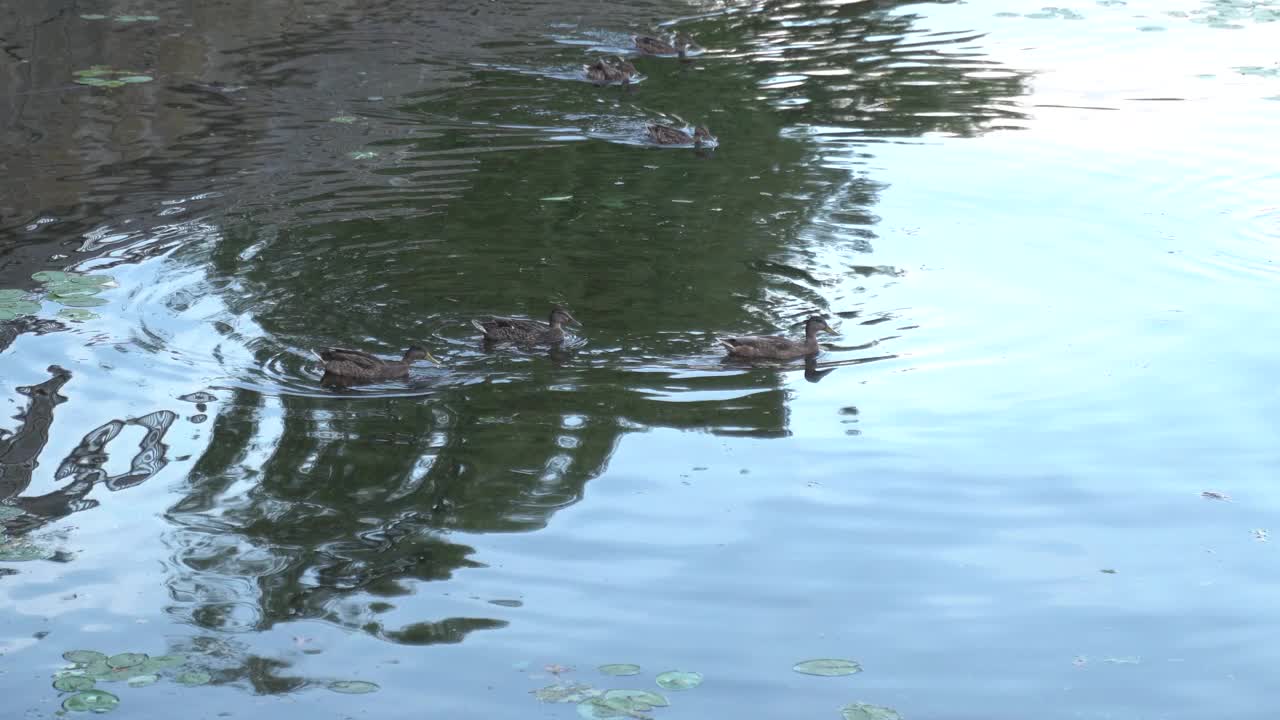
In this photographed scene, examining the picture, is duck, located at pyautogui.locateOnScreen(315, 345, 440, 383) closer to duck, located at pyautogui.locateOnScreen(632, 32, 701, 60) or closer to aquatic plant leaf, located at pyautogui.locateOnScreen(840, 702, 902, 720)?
aquatic plant leaf, located at pyautogui.locateOnScreen(840, 702, 902, 720)

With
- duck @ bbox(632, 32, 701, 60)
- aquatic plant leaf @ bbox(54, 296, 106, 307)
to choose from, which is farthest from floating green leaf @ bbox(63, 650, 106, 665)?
duck @ bbox(632, 32, 701, 60)

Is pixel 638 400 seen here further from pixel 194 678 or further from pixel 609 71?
pixel 609 71

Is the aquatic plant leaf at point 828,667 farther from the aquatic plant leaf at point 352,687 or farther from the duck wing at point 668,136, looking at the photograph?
the duck wing at point 668,136

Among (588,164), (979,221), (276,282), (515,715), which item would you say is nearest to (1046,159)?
(979,221)

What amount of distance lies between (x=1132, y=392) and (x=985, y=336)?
4.06 feet

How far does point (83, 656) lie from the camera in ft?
22.1

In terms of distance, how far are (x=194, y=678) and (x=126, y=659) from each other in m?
0.39

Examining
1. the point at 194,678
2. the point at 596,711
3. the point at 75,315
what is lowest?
the point at 596,711

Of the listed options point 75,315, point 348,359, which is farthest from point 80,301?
point 348,359

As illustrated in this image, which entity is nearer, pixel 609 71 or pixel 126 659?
pixel 126 659

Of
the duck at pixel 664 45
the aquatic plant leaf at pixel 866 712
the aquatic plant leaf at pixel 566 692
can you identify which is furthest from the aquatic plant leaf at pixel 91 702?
the duck at pixel 664 45

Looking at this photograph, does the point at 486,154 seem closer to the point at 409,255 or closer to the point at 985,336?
the point at 409,255

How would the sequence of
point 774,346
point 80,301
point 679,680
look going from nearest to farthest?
point 679,680 → point 774,346 → point 80,301

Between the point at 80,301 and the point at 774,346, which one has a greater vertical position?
the point at 80,301
